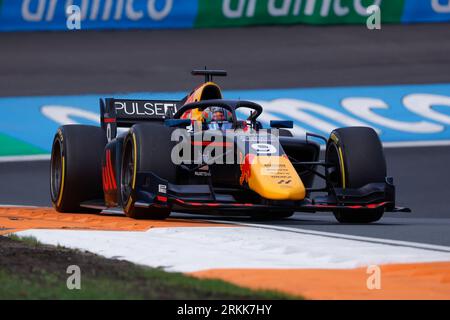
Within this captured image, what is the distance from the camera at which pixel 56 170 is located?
12.8m

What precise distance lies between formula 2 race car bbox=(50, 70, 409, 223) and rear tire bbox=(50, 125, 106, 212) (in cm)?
29

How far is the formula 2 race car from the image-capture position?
10023 millimetres

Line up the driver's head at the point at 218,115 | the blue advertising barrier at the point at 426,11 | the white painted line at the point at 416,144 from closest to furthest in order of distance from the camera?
the driver's head at the point at 218,115 → the white painted line at the point at 416,144 → the blue advertising barrier at the point at 426,11

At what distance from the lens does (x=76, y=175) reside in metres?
12.1

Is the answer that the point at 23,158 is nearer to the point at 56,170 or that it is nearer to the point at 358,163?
the point at 56,170

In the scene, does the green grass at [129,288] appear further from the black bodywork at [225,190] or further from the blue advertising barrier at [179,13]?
the blue advertising barrier at [179,13]

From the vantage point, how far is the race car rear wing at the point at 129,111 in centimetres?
1249

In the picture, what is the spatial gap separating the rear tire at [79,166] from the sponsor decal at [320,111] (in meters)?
4.08

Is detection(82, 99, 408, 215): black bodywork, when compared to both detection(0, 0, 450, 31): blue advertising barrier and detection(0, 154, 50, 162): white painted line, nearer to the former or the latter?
detection(0, 154, 50, 162): white painted line

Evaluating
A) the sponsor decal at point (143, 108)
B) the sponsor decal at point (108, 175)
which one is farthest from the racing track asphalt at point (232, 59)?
the sponsor decal at point (108, 175)

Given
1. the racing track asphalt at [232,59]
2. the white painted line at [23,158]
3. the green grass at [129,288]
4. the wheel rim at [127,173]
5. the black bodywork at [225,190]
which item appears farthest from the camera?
the racing track asphalt at [232,59]

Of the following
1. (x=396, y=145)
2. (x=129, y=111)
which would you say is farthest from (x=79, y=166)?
(x=396, y=145)
